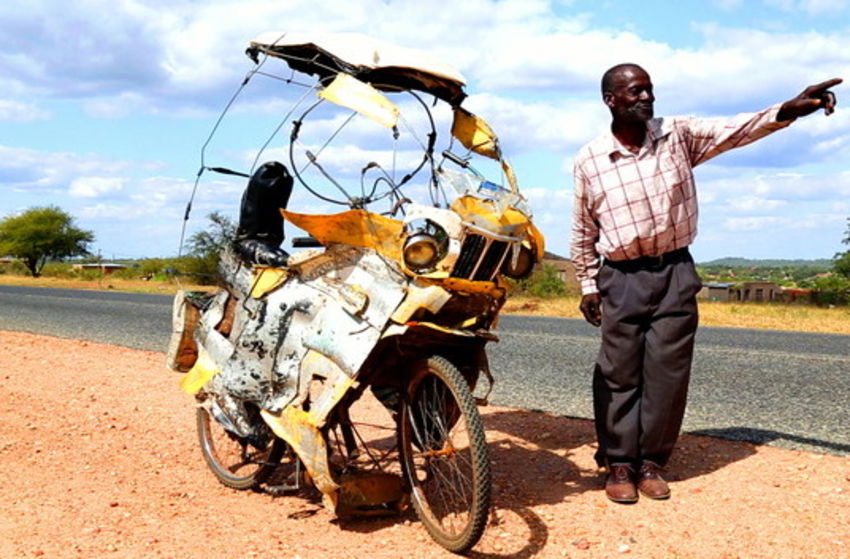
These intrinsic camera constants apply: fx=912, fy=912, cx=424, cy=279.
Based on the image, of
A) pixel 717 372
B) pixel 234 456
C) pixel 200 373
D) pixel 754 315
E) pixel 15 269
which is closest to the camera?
pixel 200 373

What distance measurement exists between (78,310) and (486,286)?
2095 cm

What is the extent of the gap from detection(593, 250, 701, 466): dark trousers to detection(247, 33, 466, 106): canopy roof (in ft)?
4.62

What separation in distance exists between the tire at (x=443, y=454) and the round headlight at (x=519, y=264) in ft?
1.78

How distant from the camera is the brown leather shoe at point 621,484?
4980mm

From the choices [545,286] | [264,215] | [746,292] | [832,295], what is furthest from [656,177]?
[746,292]

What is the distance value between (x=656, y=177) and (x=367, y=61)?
1658mm

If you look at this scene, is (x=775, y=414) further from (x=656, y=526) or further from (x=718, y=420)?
(x=656, y=526)

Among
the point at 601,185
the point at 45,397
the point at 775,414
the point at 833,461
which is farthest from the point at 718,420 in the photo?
the point at 45,397

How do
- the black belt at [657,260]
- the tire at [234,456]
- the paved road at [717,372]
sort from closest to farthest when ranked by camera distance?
the black belt at [657,260] < the tire at [234,456] < the paved road at [717,372]

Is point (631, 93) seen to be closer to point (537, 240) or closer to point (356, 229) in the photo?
point (537, 240)

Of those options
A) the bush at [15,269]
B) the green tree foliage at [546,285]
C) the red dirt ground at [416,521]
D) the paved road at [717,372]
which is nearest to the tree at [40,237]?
the bush at [15,269]

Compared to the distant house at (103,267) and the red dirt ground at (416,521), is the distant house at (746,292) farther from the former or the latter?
the distant house at (103,267)

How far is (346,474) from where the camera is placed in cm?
485

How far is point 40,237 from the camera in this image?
82250 millimetres
